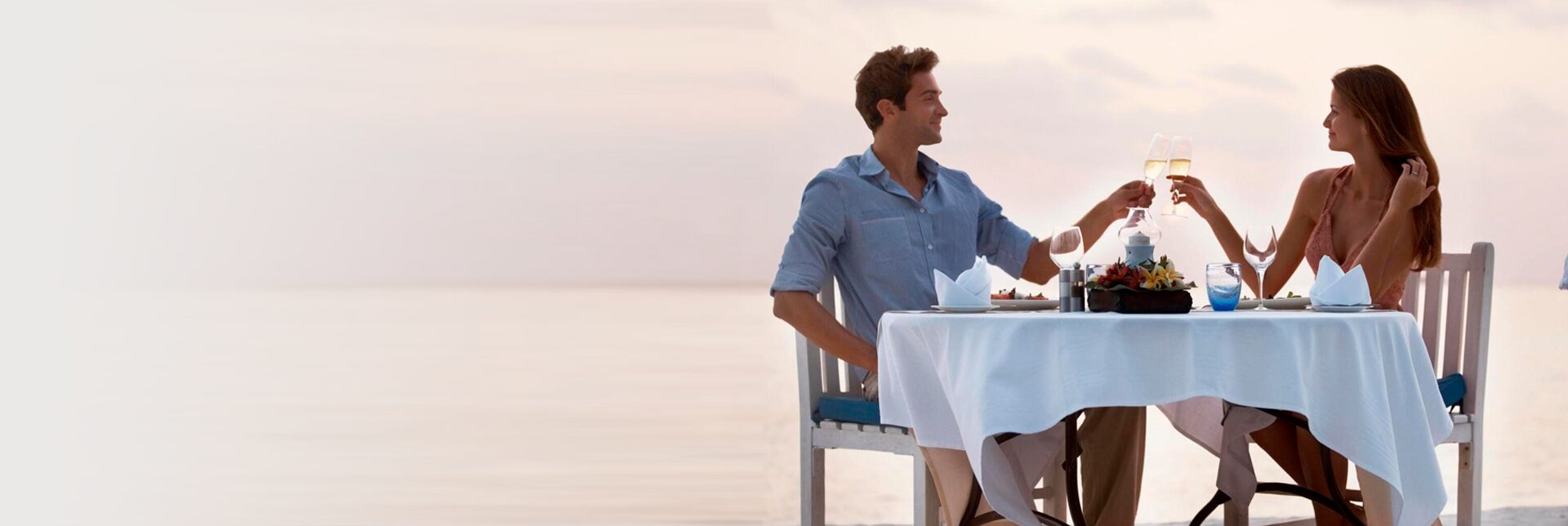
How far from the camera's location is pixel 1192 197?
307cm

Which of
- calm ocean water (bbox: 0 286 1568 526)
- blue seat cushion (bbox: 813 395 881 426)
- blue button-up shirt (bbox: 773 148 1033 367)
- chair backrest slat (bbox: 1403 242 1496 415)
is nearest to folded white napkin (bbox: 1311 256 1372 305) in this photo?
chair backrest slat (bbox: 1403 242 1496 415)

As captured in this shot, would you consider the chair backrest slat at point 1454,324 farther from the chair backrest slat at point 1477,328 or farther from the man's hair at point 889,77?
the man's hair at point 889,77

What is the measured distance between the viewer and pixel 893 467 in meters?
5.33

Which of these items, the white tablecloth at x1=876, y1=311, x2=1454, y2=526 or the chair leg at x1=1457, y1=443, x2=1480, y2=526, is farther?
the chair leg at x1=1457, y1=443, x2=1480, y2=526

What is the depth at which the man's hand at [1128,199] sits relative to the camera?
3.14 m

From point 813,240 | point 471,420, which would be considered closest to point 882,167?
point 813,240

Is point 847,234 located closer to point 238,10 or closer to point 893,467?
point 893,467

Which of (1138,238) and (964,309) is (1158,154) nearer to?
(1138,238)

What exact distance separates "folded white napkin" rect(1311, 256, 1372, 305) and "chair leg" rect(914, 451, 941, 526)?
0.74m

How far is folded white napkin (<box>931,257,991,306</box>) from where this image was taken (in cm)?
233

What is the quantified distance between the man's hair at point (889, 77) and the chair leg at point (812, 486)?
73 centimetres

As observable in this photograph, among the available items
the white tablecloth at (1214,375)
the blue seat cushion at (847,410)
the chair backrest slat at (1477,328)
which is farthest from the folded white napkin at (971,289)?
the chair backrest slat at (1477,328)

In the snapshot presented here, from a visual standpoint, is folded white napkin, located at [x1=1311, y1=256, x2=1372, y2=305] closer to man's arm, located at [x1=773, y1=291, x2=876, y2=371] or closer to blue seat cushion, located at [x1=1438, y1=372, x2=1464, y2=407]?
blue seat cushion, located at [x1=1438, y1=372, x2=1464, y2=407]

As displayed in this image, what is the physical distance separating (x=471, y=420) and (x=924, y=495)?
4558mm
